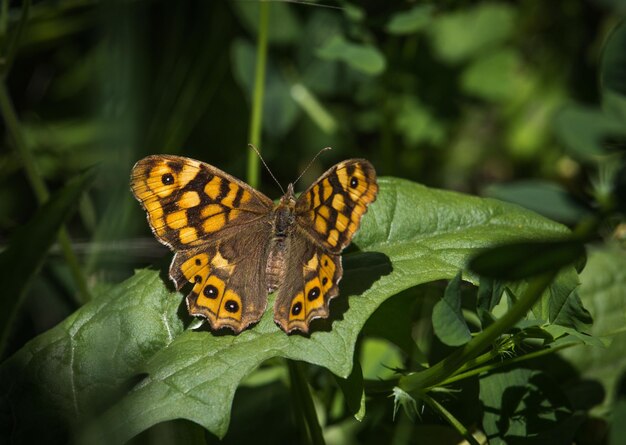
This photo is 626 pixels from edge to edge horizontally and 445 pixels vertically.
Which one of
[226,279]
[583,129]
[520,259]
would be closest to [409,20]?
[583,129]

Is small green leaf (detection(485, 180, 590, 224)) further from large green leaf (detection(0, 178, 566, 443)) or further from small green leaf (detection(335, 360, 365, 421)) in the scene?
small green leaf (detection(335, 360, 365, 421))

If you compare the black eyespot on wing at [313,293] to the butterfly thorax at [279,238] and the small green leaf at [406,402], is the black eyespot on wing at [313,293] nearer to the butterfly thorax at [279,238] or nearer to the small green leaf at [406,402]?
the butterfly thorax at [279,238]

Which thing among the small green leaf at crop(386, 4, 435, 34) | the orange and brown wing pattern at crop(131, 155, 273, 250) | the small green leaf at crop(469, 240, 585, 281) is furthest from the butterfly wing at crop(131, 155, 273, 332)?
the small green leaf at crop(386, 4, 435, 34)

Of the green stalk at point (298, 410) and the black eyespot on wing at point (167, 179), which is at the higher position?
the black eyespot on wing at point (167, 179)

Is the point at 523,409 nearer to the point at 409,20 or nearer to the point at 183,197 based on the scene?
the point at 183,197

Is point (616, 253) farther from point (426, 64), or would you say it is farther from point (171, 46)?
point (171, 46)

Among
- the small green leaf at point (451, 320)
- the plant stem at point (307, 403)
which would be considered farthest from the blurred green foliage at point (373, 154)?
the plant stem at point (307, 403)
